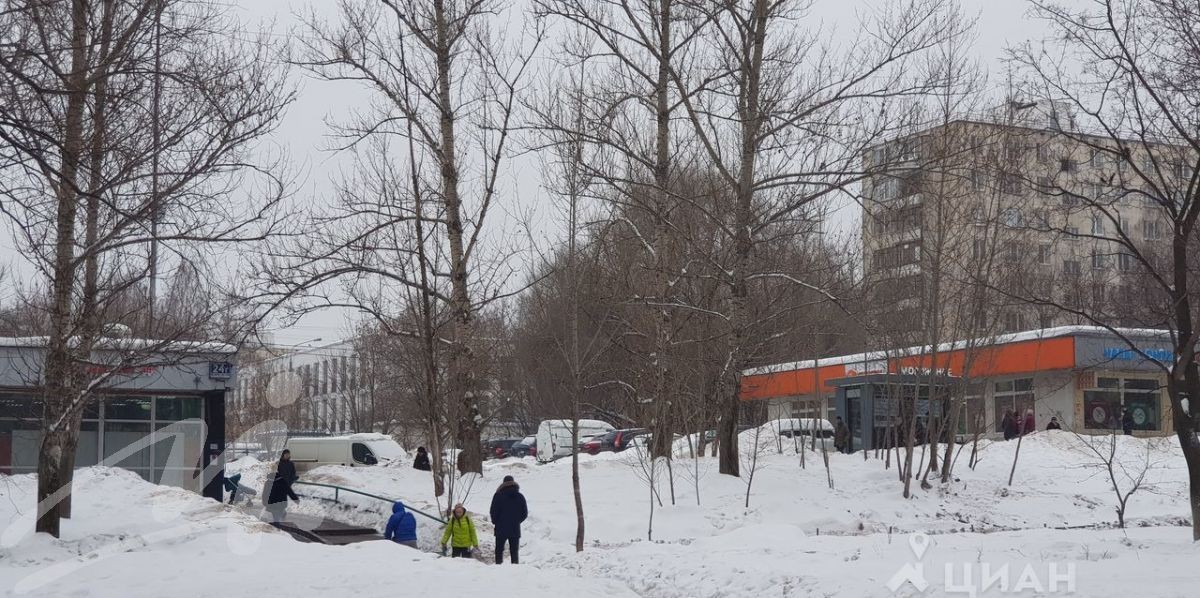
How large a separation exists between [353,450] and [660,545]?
24.6 m

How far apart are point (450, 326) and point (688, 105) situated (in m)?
8.28

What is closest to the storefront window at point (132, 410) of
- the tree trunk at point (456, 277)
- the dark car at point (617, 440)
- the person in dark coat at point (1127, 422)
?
the tree trunk at point (456, 277)

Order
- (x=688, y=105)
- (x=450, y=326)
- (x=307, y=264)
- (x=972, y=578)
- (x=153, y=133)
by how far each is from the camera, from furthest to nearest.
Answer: (x=450, y=326) < (x=307, y=264) < (x=688, y=105) < (x=153, y=133) < (x=972, y=578)

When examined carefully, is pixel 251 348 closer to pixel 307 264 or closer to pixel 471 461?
pixel 307 264

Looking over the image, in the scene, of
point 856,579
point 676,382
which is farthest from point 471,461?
point 856,579

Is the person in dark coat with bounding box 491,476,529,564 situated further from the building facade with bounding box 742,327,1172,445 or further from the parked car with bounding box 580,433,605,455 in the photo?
the parked car with bounding box 580,433,605,455

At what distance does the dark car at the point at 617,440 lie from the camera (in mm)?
41531

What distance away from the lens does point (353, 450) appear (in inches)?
1586

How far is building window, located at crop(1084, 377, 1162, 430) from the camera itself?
131 ft

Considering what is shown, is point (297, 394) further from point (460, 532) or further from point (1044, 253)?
point (1044, 253)

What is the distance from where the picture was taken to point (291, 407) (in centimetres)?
7862

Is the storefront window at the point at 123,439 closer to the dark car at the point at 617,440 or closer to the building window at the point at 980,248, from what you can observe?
the dark car at the point at 617,440

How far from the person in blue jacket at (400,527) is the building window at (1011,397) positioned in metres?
29.7

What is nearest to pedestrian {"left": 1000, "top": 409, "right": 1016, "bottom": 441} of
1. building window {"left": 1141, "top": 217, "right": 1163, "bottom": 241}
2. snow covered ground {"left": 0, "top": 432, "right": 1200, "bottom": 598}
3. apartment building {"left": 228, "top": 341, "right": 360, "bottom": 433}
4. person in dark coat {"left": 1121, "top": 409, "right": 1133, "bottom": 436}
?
person in dark coat {"left": 1121, "top": 409, "right": 1133, "bottom": 436}
